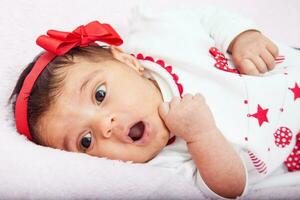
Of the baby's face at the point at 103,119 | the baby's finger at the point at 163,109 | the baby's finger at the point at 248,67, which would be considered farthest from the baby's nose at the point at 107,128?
the baby's finger at the point at 248,67

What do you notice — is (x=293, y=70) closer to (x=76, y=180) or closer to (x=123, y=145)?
(x=123, y=145)

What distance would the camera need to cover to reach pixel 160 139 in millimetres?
1087

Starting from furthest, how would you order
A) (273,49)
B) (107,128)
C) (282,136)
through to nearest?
(273,49) < (282,136) < (107,128)

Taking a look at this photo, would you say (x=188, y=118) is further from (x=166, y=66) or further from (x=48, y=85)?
(x=48, y=85)

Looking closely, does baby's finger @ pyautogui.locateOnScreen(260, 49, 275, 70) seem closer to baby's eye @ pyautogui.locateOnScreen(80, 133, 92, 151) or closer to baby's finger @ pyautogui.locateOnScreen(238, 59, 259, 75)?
baby's finger @ pyautogui.locateOnScreen(238, 59, 259, 75)

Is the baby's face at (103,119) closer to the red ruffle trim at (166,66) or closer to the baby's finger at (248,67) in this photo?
the red ruffle trim at (166,66)

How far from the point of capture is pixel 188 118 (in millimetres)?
1056

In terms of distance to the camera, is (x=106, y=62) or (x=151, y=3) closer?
(x=106, y=62)

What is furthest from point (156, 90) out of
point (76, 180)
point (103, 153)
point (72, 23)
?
point (72, 23)

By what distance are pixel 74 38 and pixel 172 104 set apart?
0.96 ft

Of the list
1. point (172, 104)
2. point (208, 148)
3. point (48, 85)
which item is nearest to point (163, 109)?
point (172, 104)

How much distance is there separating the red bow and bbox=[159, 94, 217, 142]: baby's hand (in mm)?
260

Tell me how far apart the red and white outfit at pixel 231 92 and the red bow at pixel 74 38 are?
0.35 ft

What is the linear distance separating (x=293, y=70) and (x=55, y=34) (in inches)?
23.5
